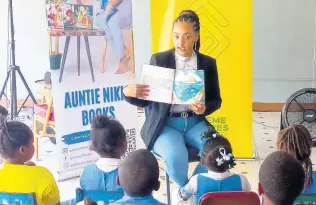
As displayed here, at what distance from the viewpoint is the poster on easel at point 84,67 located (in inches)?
135

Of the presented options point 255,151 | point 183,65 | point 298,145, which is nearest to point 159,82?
point 183,65

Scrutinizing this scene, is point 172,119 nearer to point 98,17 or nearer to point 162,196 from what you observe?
point 162,196

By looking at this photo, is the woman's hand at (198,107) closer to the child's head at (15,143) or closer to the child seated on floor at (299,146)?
the child seated on floor at (299,146)

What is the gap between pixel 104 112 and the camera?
12.1 feet

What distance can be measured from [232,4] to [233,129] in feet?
3.40

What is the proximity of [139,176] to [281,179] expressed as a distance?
495 mm

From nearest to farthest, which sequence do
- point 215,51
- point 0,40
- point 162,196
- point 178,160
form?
point 178,160 → point 162,196 → point 215,51 → point 0,40

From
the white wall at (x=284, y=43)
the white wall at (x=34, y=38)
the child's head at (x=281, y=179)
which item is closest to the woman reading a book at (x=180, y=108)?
the child's head at (x=281, y=179)

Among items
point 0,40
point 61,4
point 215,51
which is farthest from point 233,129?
point 0,40

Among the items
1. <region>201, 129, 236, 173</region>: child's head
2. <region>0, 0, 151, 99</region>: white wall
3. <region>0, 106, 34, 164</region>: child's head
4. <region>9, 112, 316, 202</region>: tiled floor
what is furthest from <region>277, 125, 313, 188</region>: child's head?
<region>0, 0, 151, 99</region>: white wall

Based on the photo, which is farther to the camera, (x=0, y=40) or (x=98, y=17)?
(x=0, y=40)

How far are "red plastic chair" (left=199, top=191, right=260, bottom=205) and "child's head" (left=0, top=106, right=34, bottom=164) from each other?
816 millimetres

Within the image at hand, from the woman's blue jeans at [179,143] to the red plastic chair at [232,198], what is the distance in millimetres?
786

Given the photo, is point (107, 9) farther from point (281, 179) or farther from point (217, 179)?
point (281, 179)
